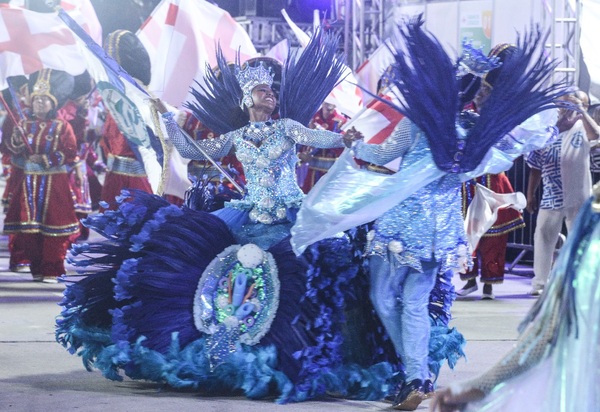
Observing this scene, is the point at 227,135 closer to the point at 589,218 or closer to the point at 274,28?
the point at 589,218

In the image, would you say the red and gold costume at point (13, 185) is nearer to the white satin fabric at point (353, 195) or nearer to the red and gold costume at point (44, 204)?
the red and gold costume at point (44, 204)

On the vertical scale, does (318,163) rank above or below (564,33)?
below

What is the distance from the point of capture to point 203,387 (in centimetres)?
669

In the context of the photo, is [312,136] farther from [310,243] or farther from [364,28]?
[364,28]

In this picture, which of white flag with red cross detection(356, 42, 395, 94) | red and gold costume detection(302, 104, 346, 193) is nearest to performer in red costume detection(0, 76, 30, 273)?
white flag with red cross detection(356, 42, 395, 94)

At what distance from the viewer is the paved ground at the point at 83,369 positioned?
6.34m

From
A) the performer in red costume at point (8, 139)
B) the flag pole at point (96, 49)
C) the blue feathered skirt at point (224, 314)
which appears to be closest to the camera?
the blue feathered skirt at point (224, 314)

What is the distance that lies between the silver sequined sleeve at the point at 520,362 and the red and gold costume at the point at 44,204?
789 cm

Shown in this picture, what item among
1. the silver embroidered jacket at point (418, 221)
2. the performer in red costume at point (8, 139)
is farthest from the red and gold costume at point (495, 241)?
the silver embroidered jacket at point (418, 221)

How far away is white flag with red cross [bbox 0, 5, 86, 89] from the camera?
1128 cm

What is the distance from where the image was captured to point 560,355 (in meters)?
4.12

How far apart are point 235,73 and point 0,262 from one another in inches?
270

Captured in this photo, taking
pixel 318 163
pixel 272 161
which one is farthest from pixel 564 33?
pixel 272 161

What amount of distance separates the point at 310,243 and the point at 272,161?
875 millimetres
